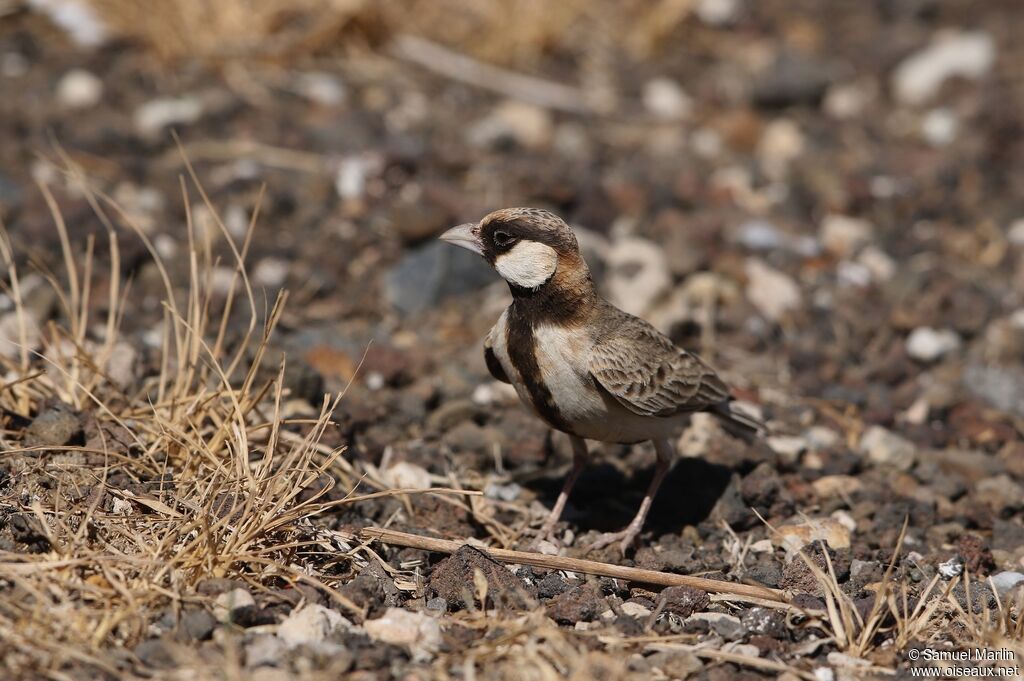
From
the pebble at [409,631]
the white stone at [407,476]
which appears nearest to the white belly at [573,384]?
the white stone at [407,476]

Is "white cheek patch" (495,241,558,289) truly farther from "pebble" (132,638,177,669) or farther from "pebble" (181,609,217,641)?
"pebble" (132,638,177,669)

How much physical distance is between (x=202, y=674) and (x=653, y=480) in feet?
→ 9.83

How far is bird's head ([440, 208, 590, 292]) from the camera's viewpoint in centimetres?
592

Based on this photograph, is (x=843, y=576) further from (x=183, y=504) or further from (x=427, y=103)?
(x=427, y=103)

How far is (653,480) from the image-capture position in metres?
6.53

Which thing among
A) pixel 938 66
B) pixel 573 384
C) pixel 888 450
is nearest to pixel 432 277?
pixel 573 384

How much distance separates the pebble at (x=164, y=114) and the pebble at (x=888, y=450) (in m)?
6.04

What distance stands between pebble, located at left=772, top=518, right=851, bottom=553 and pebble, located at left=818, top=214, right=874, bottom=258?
3936 millimetres

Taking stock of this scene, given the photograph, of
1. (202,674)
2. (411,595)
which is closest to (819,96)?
(411,595)

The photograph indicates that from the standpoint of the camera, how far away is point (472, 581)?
5281 mm

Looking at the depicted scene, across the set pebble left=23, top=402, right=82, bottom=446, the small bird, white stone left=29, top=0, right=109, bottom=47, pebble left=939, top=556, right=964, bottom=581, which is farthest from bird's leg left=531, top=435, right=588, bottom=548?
white stone left=29, top=0, right=109, bottom=47

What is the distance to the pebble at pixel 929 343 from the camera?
8.47 meters

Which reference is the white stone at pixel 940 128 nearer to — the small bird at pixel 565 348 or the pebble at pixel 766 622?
the small bird at pixel 565 348

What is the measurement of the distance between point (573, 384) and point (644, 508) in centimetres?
87
